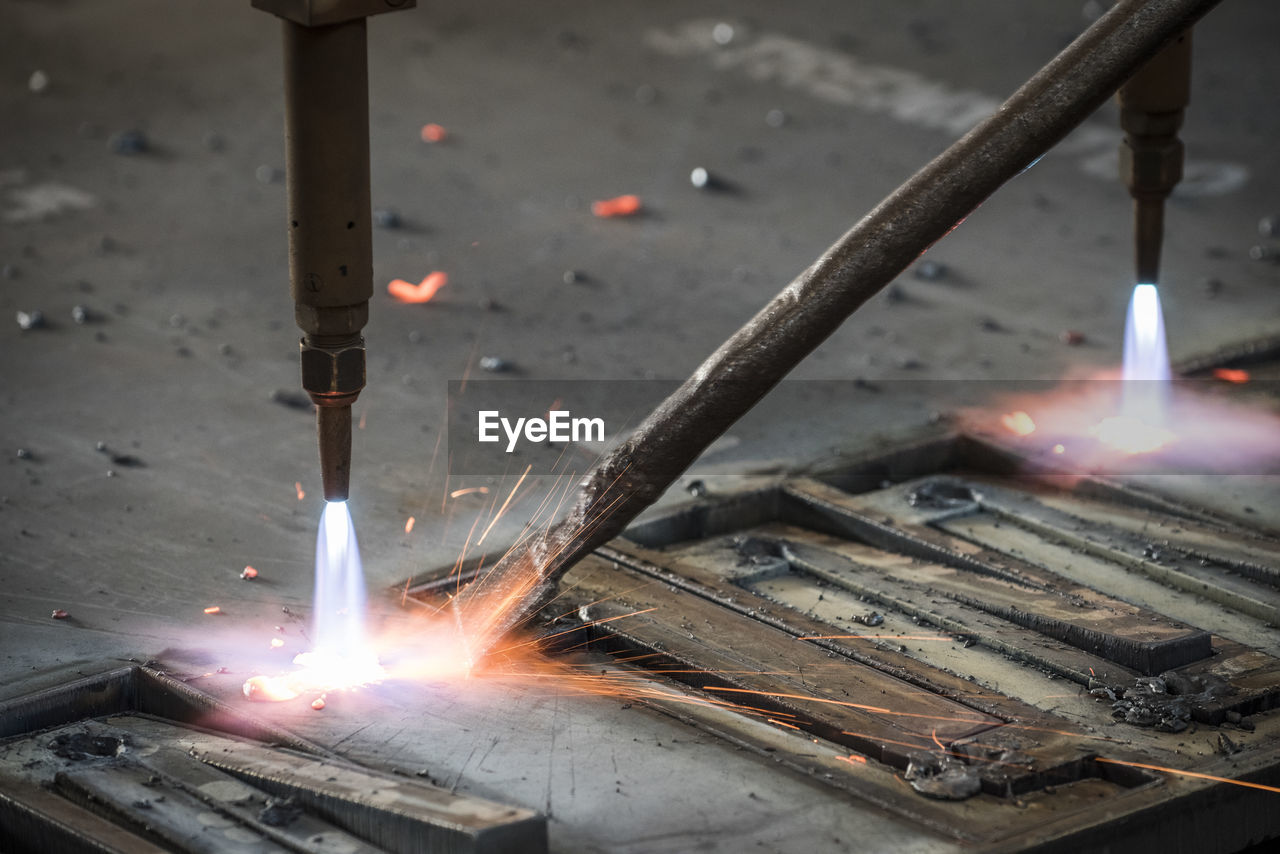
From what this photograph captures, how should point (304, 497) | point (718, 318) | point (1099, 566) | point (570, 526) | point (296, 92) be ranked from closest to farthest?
1. point (296, 92)
2. point (570, 526)
3. point (1099, 566)
4. point (304, 497)
5. point (718, 318)

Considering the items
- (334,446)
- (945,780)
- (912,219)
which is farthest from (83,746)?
(912,219)

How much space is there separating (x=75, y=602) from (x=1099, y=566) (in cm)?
235

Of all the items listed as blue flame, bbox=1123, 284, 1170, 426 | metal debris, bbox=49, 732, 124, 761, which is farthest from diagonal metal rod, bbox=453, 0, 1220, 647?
blue flame, bbox=1123, 284, 1170, 426

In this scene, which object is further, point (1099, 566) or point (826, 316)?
point (1099, 566)

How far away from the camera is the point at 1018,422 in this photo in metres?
5.20

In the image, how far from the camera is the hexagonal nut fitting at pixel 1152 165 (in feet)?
15.9

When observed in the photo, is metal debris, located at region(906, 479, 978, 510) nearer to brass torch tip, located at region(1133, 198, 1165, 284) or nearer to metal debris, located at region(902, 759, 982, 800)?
brass torch tip, located at region(1133, 198, 1165, 284)

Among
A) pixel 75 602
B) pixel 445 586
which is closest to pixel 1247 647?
pixel 445 586

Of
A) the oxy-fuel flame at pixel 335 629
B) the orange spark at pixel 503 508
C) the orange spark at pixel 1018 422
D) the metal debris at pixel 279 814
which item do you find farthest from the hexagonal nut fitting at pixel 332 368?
the orange spark at pixel 1018 422

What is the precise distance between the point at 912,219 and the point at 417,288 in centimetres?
293

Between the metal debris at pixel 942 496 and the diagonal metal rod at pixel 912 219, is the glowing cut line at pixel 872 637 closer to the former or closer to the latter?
the diagonal metal rod at pixel 912 219

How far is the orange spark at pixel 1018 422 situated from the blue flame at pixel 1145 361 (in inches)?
11.8

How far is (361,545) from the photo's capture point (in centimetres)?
443

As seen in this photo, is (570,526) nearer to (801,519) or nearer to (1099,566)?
(801,519)
